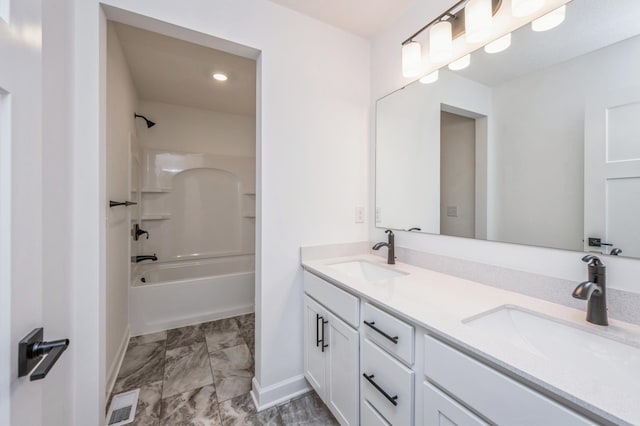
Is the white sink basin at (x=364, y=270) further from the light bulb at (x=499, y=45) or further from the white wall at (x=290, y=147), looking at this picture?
the light bulb at (x=499, y=45)

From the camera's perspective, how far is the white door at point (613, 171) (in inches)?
33.1

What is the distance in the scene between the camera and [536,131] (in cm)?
108

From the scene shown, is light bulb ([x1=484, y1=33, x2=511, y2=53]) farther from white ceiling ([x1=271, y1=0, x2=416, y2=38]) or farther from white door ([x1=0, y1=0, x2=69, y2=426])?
white door ([x1=0, y1=0, x2=69, y2=426])

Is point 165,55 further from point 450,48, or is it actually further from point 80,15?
point 450,48

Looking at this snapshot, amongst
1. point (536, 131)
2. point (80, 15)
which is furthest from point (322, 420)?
point (80, 15)

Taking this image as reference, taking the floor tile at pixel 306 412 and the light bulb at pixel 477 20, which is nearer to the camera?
the light bulb at pixel 477 20

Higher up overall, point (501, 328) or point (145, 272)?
point (501, 328)

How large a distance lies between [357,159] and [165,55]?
1775mm

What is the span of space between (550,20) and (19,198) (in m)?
1.81

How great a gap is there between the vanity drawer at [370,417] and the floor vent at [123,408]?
1.34 meters

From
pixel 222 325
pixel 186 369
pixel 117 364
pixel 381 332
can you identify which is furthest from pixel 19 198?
pixel 222 325

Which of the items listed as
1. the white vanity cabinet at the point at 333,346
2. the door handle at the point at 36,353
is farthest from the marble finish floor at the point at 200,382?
the door handle at the point at 36,353

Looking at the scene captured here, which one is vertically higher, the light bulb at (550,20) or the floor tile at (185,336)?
the light bulb at (550,20)

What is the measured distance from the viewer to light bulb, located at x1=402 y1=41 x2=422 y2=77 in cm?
151
